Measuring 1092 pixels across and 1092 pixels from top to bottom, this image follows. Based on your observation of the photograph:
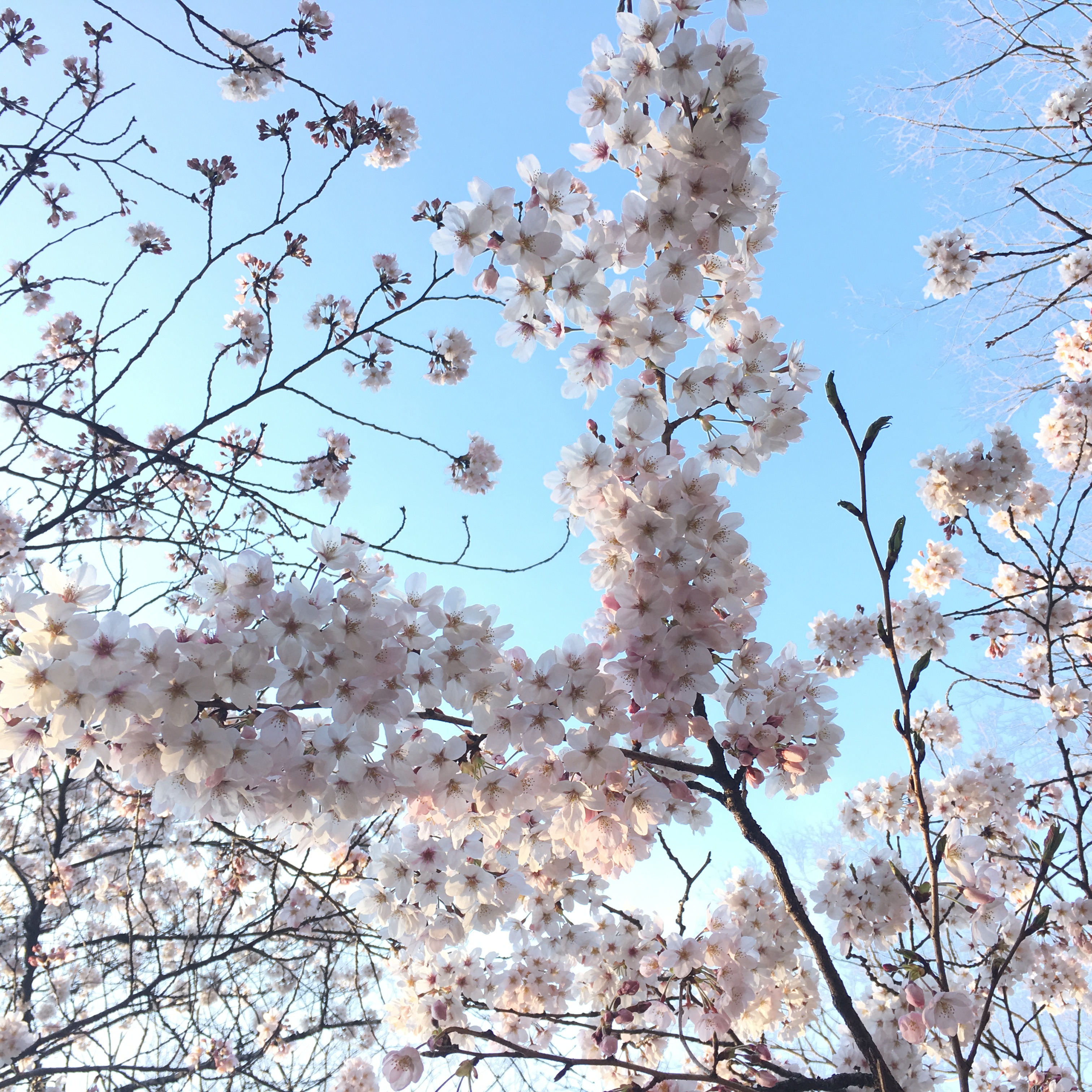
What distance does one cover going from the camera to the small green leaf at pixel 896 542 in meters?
1.07

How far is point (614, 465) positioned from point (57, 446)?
114 inches

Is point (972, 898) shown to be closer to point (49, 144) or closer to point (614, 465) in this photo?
point (614, 465)

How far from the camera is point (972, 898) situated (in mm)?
1798

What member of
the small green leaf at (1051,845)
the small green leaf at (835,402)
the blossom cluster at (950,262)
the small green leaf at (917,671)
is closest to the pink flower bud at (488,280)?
the small green leaf at (835,402)

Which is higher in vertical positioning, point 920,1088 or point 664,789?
point 664,789

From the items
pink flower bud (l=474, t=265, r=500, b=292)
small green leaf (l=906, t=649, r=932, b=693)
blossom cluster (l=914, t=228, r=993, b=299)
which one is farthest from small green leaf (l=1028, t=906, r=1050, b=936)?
blossom cluster (l=914, t=228, r=993, b=299)

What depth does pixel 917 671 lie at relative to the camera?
1.09m

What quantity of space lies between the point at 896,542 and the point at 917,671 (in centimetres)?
22

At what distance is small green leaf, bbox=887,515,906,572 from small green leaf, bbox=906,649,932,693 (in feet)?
0.52

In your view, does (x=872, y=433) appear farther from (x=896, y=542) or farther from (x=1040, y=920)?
(x=1040, y=920)

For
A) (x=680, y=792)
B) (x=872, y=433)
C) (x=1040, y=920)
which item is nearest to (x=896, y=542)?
(x=872, y=433)

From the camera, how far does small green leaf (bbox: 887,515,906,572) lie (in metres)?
1.07

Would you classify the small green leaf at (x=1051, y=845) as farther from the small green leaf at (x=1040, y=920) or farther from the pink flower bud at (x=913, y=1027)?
the pink flower bud at (x=913, y=1027)

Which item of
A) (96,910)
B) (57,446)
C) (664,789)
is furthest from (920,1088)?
(96,910)
